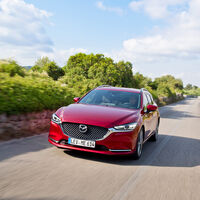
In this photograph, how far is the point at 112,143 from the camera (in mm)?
5488

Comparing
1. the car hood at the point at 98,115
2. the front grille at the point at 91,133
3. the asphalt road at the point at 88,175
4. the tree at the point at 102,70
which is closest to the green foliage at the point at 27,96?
the asphalt road at the point at 88,175

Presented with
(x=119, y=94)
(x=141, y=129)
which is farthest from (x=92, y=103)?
(x=141, y=129)

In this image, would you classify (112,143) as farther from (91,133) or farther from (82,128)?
(82,128)

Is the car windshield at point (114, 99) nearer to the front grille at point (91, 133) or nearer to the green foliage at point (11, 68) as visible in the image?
the front grille at point (91, 133)

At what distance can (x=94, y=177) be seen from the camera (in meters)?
4.75

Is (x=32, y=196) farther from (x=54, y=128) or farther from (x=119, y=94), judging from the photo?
(x=119, y=94)

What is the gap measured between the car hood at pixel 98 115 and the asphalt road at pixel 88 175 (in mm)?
788

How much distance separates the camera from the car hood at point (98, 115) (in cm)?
556

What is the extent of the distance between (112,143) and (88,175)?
2.96 ft

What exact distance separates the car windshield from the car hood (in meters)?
0.41

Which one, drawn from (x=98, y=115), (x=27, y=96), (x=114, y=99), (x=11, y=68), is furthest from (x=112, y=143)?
(x=11, y=68)

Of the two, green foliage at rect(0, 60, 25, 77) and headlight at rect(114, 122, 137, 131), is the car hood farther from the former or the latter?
A: green foliage at rect(0, 60, 25, 77)

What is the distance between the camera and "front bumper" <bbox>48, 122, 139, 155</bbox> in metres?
5.47

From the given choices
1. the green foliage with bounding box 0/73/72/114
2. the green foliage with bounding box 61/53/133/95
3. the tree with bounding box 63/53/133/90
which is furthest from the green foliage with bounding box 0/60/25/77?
the tree with bounding box 63/53/133/90
